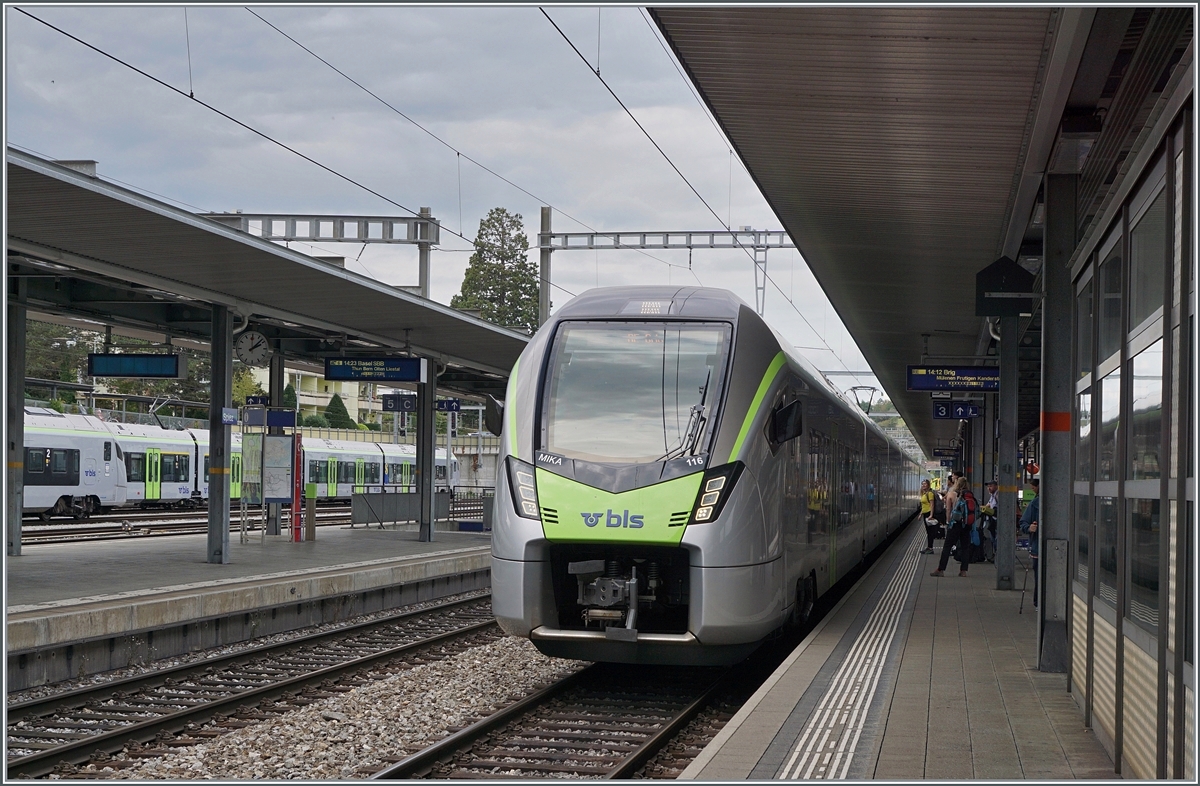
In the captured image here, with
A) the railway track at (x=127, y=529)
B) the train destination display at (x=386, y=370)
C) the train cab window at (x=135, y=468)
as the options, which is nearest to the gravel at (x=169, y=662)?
the train destination display at (x=386, y=370)

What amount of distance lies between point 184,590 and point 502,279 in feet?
219

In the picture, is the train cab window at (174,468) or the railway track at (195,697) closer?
the railway track at (195,697)

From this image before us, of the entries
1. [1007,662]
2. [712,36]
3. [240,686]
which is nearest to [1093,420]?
[712,36]

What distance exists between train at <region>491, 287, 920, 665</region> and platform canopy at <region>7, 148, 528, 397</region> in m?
4.82

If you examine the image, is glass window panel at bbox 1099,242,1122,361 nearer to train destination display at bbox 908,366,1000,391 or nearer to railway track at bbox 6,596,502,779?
railway track at bbox 6,596,502,779

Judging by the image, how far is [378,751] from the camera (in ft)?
26.1

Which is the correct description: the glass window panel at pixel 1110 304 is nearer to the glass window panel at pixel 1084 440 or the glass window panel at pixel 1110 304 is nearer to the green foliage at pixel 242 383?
the glass window panel at pixel 1084 440

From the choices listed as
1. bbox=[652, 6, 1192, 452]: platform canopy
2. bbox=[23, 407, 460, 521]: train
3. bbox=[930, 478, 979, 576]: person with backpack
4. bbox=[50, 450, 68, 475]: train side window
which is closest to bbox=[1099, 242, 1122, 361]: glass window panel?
bbox=[652, 6, 1192, 452]: platform canopy

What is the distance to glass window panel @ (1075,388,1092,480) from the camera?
7180mm

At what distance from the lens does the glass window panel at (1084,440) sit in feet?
23.6

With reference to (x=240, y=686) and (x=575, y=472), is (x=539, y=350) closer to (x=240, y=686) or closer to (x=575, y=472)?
(x=575, y=472)

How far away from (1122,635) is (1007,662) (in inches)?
179

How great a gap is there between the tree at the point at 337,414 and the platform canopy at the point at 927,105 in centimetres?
7739

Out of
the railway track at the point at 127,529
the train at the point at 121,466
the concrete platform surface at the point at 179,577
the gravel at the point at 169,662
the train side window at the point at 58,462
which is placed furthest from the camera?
the train side window at the point at 58,462
